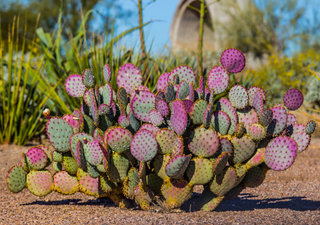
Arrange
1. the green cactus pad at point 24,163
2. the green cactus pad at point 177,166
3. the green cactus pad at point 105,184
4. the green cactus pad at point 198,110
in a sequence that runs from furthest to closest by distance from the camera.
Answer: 1. the green cactus pad at point 24,163
2. the green cactus pad at point 105,184
3. the green cactus pad at point 198,110
4. the green cactus pad at point 177,166

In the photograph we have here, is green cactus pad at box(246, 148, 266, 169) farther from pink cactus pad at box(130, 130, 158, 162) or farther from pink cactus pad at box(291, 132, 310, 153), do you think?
pink cactus pad at box(130, 130, 158, 162)

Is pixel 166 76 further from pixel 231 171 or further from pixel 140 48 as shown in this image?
pixel 140 48

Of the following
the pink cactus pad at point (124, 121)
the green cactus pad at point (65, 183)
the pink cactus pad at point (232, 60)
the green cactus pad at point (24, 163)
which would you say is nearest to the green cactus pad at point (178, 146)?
the pink cactus pad at point (124, 121)

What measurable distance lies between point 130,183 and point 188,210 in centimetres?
50

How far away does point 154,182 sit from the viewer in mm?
2459

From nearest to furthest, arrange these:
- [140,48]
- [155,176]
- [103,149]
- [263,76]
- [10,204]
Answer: [103,149] → [155,176] → [10,204] → [140,48] → [263,76]

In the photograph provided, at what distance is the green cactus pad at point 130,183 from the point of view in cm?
238

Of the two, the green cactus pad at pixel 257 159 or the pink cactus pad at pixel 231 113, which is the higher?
the pink cactus pad at pixel 231 113

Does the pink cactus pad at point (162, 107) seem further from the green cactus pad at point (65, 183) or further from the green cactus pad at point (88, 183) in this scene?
the green cactus pad at point (65, 183)

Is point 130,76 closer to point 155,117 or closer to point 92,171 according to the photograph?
point 155,117

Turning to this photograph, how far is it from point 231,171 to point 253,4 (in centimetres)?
1763

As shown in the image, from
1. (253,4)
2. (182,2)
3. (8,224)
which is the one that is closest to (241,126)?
(8,224)

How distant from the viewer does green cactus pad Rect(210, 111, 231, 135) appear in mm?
2238

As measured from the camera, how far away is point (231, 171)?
228 cm
